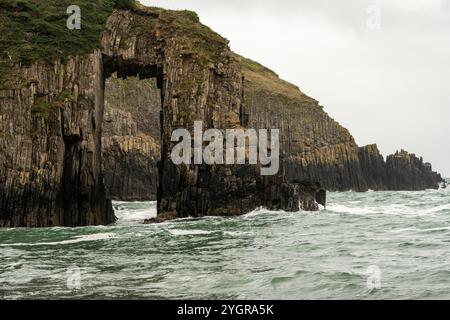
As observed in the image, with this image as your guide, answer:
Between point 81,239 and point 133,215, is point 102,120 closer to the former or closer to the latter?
point 133,215

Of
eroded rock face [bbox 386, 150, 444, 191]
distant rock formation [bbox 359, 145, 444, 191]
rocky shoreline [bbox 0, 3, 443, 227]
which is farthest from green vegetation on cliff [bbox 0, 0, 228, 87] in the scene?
eroded rock face [bbox 386, 150, 444, 191]

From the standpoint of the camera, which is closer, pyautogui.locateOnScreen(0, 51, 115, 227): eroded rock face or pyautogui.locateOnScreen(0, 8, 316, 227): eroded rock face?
pyautogui.locateOnScreen(0, 51, 115, 227): eroded rock face

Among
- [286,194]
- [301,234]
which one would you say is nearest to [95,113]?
[286,194]

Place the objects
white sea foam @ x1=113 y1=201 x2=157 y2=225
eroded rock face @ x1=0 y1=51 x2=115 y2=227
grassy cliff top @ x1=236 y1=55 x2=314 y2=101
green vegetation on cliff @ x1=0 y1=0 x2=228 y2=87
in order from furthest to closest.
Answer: grassy cliff top @ x1=236 y1=55 x2=314 y2=101 → white sea foam @ x1=113 y1=201 x2=157 y2=225 → green vegetation on cliff @ x1=0 y1=0 x2=228 y2=87 → eroded rock face @ x1=0 y1=51 x2=115 y2=227

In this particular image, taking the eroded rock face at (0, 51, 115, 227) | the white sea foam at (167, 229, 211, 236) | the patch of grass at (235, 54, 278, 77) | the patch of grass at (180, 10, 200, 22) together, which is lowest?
the white sea foam at (167, 229, 211, 236)

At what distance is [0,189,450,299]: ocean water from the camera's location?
48.4ft

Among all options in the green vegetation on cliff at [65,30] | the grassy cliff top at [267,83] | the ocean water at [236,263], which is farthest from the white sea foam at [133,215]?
the grassy cliff top at [267,83]

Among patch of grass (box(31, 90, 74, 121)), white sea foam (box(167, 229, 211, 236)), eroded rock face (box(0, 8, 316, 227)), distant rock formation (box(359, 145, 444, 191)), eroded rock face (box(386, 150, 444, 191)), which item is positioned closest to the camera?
white sea foam (box(167, 229, 211, 236))

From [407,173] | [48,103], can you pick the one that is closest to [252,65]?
[407,173]

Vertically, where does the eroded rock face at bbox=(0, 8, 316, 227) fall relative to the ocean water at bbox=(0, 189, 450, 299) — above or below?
above

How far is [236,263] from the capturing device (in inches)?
A: 757

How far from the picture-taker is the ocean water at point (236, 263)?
48.4 ft

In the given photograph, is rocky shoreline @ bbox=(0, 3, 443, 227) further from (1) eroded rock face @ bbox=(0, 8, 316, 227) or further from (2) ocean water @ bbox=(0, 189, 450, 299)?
(2) ocean water @ bbox=(0, 189, 450, 299)
